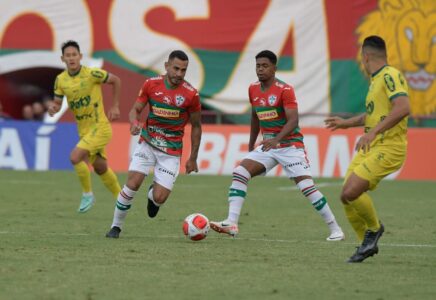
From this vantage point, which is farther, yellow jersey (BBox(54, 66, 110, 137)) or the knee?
yellow jersey (BBox(54, 66, 110, 137))

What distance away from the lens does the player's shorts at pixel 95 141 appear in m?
15.7

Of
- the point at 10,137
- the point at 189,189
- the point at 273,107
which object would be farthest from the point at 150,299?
the point at 10,137

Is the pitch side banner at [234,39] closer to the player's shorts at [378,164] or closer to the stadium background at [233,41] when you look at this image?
the stadium background at [233,41]

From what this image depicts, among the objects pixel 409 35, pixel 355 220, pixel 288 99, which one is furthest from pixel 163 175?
pixel 409 35

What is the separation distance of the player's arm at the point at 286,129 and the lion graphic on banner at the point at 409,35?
17.4 m

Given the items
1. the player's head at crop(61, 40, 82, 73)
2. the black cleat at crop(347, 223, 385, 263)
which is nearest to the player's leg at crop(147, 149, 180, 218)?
the black cleat at crop(347, 223, 385, 263)

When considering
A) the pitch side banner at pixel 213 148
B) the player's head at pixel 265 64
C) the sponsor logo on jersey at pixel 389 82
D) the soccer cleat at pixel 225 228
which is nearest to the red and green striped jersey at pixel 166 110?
the player's head at pixel 265 64

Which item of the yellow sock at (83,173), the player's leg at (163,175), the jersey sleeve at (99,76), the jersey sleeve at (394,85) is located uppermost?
the jersey sleeve at (394,85)

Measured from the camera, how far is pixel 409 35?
29.8m

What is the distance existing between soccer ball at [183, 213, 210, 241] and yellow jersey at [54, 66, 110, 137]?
432cm

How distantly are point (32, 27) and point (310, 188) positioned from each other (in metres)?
19.1

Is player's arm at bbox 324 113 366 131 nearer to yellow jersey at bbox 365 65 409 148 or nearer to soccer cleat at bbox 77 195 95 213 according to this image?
yellow jersey at bbox 365 65 409 148

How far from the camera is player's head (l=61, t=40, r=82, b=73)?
15.4 m

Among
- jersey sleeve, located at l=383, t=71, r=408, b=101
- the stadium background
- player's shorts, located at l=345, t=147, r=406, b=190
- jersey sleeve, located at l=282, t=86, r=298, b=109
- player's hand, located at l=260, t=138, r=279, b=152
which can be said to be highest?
jersey sleeve, located at l=383, t=71, r=408, b=101
